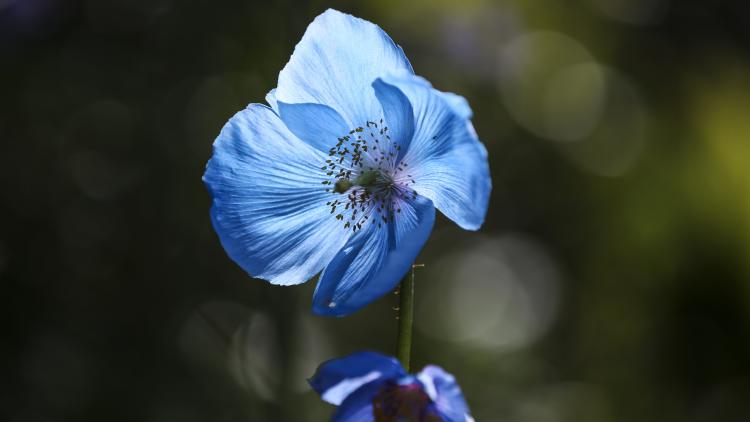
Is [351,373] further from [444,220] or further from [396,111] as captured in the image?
[444,220]

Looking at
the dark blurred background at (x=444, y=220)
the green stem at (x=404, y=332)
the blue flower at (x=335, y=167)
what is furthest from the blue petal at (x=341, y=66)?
the dark blurred background at (x=444, y=220)

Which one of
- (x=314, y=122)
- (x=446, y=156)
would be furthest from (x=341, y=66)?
(x=446, y=156)

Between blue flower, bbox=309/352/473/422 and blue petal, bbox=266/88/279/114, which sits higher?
blue petal, bbox=266/88/279/114

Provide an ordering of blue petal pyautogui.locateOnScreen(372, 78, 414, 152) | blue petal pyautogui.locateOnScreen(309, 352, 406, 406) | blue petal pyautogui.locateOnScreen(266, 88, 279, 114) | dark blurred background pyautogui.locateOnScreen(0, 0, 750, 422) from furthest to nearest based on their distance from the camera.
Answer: dark blurred background pyautogui.locateOnScreen(0, 0, 750, 422) < blue petal pyautogui.locateOnScreen(266, 88, 279, 114) < blue petal pyautogui.locateOnScreen(372, 78, 414, 152) < blue petal pyautogui.locateOnScreen(309, 352, 406, 406)

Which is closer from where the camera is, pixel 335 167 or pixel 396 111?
pixel 396 111

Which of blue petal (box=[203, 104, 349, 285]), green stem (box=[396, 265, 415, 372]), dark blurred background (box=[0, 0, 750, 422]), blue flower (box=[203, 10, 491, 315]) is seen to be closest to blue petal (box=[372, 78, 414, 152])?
blue flower (box=[203, 10, 491, 315])

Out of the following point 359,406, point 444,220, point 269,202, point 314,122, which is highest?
point 314,122

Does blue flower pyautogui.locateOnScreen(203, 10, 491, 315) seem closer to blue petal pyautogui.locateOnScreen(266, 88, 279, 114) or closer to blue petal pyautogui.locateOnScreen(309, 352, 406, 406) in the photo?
blue petal pyautogui.locateOnScreen(266, 88, 279, 114)
